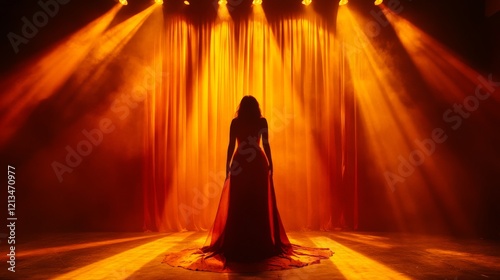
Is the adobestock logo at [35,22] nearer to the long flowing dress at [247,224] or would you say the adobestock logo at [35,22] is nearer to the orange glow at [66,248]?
the orange glow at [66,248]

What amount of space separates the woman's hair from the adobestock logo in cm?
469

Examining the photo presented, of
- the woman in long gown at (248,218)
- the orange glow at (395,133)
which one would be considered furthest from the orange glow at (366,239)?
the woman in long gown at (248,218)

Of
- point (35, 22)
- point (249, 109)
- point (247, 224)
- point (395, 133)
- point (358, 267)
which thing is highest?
point (35, 22)

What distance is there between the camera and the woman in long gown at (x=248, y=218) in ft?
11.4

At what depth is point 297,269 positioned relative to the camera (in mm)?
3223

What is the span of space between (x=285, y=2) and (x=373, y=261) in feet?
15.5

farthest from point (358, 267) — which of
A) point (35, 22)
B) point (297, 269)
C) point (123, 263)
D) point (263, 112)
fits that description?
point (35, 22)

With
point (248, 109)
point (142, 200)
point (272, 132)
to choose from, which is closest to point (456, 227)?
point (272, 132)

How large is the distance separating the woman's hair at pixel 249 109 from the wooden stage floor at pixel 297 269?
5.16 feet

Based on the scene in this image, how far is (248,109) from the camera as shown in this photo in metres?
3.70

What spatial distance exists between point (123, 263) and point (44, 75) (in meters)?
4.28

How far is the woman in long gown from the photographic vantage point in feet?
11.4

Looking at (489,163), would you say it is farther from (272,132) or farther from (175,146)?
(175,146)

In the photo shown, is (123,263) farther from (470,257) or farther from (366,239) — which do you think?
(470,257)
